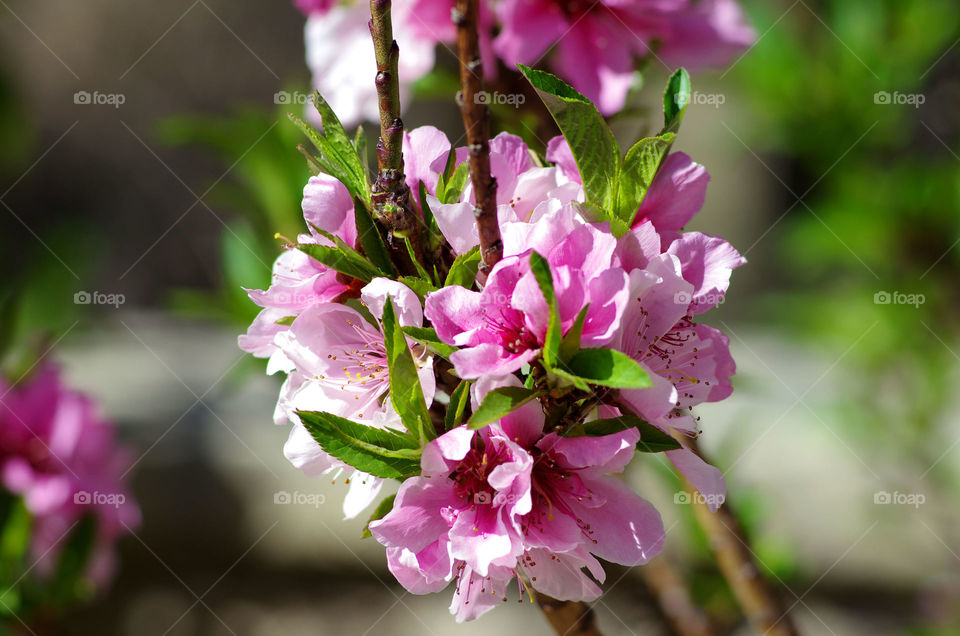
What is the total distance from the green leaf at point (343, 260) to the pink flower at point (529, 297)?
0.06 m

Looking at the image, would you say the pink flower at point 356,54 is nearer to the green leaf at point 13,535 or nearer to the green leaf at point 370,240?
the green leaf at point 370,240

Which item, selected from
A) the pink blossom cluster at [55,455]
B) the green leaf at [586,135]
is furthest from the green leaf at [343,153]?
the pink blossom cluster at [55,455]

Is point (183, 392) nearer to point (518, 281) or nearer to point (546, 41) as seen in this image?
point (546, 41)

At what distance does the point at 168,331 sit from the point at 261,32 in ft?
3.04

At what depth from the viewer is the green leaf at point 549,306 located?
40cm

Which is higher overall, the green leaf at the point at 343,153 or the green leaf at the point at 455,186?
the green leaf at the point at 343,153

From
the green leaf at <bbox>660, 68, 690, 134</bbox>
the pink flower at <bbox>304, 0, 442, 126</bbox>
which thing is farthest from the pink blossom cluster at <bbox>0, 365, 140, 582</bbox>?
the green leaf at <bbox>660, 68, 690, 134</bbox>

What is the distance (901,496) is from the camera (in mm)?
1479

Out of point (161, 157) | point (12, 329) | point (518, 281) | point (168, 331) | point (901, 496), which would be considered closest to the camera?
point (518, 281)

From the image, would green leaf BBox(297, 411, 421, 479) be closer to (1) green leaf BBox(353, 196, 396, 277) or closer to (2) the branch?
(1) green leaf BBox(353, 196, 396, 277)

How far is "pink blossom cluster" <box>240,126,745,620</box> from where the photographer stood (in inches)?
17.2

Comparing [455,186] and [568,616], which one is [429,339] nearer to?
[455,186]

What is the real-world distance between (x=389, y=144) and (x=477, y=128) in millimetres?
64

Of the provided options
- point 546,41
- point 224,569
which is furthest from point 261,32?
point 546,41
